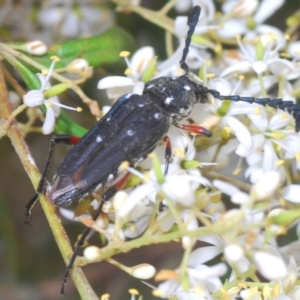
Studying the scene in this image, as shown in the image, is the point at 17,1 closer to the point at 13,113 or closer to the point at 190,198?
the point at 13,113

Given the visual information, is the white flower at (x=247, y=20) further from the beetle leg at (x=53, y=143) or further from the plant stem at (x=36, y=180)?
the plant stem at (x=36, y=180)

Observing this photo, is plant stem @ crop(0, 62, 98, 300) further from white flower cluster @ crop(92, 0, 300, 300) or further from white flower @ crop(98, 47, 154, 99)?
white flower @ crop(98, 47, 154, 99)

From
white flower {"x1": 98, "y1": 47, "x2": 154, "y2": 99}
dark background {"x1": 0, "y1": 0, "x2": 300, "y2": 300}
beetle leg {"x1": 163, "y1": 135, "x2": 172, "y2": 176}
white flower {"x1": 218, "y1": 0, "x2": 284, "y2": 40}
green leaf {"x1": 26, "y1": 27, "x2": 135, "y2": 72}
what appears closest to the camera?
beetle leg {"x1": 163, "y1": 135, "x2": 172, "y2": 176}

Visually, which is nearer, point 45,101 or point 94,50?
point 45,101

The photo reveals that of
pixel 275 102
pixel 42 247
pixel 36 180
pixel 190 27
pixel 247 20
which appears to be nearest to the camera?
pixel 36 180

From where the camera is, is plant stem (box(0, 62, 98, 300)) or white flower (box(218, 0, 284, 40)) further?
white flower (box(218, 0, 284, 40))

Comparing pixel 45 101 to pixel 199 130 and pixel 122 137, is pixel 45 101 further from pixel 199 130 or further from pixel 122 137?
pixel 199 130

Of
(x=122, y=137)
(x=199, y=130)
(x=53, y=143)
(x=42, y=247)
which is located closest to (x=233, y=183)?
(x=199, y=130)

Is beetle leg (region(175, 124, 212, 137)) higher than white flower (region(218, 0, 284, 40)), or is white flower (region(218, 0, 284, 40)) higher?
white flower (region(218, 0, 284, 40))

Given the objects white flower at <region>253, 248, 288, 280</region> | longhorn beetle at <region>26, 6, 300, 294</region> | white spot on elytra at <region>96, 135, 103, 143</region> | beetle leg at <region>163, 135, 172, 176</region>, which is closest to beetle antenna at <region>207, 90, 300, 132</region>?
longhorn beetle at <region>26, 6, 300, 294</region>
